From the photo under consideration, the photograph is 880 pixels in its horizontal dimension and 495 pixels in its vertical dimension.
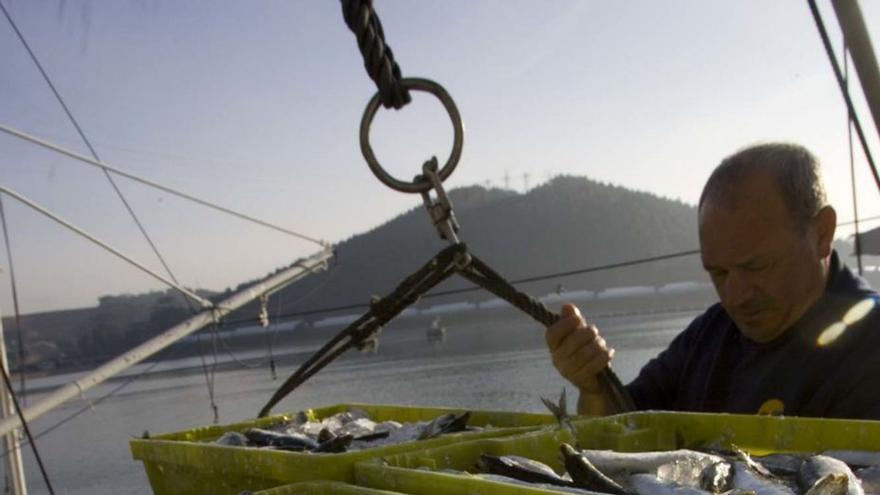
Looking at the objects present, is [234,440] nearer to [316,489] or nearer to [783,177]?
[316,489]

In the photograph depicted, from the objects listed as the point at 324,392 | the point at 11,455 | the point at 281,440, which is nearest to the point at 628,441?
the point at 281,440

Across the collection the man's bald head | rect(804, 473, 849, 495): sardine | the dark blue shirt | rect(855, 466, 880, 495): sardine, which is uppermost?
the man's bald head

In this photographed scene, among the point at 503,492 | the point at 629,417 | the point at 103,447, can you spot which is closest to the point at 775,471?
the point at 629,417

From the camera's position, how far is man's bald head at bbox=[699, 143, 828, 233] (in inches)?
127

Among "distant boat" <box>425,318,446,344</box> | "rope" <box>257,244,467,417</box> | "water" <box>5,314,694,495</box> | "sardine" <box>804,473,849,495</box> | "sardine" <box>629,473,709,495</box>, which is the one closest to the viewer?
"sardine" <box>804,473,849,495</box>

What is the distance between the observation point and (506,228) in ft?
289

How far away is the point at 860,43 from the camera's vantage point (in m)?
1.75

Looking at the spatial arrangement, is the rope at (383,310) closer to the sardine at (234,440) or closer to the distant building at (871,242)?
the sardine at (234,440)

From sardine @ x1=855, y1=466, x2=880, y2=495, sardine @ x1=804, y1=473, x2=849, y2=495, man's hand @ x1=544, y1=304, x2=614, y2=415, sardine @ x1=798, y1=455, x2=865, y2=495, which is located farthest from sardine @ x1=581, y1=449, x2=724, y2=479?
man's hand @ x1=544, y1=304, x2=614, y2=415

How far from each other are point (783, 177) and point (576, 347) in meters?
1.02

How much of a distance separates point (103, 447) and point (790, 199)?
1202 inches

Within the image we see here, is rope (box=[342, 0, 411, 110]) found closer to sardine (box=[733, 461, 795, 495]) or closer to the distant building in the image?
sardine (box=[733, 461, 795, 495])

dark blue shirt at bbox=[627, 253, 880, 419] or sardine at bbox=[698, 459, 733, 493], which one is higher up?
sardine at bbox=[698, 459, 733, 493]

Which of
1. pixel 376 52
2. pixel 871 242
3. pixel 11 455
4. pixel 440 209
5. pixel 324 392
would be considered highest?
pixel 376 52
